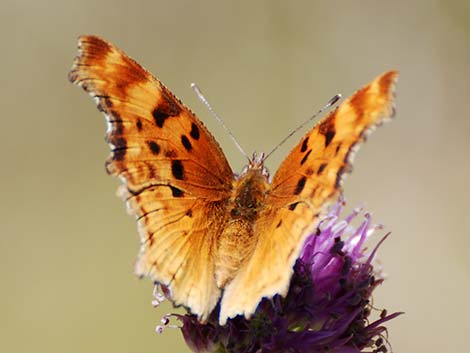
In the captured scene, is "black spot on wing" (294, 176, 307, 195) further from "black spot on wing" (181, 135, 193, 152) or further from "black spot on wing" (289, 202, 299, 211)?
"black spot on wing" (181, 135, 193, 152)

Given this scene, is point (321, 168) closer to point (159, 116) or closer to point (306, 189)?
point (306, 189)

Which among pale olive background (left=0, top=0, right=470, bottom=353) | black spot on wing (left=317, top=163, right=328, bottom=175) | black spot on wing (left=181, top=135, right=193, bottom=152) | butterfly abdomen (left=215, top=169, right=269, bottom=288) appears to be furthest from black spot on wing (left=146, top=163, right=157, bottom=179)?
pale olive background (left=0, top=0, right=470, bottom=353)

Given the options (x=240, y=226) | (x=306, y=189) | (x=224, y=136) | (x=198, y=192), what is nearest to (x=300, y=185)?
(x=306, y=189)

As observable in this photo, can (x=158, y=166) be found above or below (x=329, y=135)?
above

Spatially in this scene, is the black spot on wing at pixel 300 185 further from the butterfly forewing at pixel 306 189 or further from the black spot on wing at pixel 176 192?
the black spot on wing at pixel 176 192

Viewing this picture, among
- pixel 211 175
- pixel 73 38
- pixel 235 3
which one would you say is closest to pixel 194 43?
pixel 235 3

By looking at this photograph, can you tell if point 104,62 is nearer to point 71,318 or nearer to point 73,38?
point 71,318

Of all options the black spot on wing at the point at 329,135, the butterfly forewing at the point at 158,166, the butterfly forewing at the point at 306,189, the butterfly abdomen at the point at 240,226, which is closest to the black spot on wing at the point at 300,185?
the butterfly forewing at the point at 306,189

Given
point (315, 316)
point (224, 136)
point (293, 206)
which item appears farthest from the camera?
point (224, 136)
